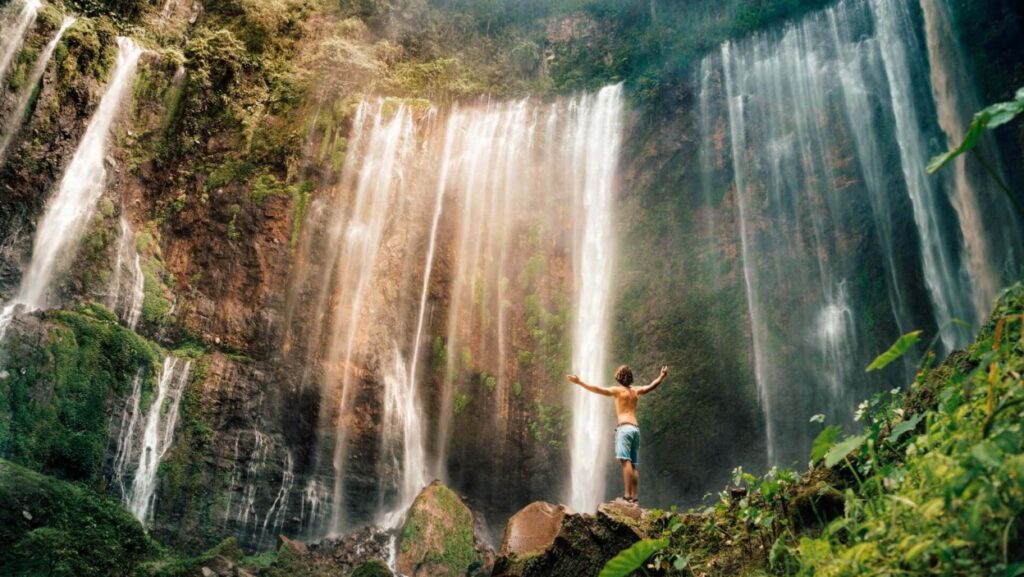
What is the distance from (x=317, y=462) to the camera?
12.6 meters

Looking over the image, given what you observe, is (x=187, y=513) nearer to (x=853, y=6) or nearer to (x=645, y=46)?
(x=645, y=46)

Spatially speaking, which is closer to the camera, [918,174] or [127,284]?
[918,174]

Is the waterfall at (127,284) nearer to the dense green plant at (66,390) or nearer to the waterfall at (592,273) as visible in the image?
the dense green plant at (66,390)

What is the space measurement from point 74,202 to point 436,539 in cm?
922

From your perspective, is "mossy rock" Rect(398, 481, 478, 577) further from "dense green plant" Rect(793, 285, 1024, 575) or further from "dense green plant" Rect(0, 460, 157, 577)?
"dense green plant" Rect(793, 285, 1024, 575)

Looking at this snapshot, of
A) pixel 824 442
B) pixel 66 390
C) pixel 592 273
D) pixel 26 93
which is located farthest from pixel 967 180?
pixel 26 93

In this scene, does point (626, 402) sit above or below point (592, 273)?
below

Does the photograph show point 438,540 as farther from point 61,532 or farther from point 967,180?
point 967,180

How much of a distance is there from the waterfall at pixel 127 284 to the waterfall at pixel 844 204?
11.6 m

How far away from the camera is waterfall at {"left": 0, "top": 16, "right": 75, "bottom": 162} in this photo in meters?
12.4

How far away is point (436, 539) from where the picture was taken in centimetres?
1080

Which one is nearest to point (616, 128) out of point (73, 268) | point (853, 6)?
point (853, 6)

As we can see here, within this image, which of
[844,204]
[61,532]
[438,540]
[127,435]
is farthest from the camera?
[844,204]

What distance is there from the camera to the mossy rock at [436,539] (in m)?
10.5
